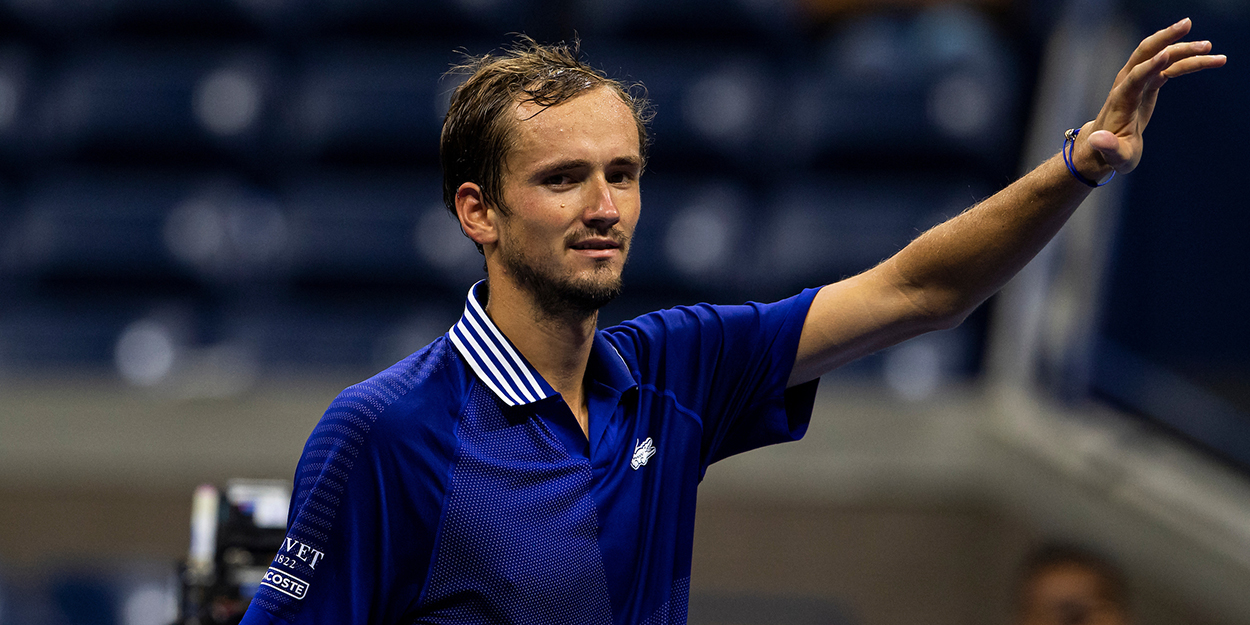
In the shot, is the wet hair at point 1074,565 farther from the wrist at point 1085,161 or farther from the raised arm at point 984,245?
the wrist at point 1085,161

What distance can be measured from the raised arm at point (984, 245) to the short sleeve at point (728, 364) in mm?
36

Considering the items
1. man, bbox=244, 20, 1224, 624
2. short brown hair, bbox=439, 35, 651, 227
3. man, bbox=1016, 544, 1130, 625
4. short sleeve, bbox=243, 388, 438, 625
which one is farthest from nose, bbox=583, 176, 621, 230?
man, bbox=1016, 544, 1130, 625

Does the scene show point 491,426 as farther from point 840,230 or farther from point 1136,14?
point 840,230

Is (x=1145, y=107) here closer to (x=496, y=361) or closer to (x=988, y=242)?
(x=988, y=242)

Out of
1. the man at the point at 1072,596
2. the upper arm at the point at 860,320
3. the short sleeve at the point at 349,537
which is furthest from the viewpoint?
the man at the point at 1072,596

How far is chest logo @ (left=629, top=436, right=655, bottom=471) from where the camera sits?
167 centimetres

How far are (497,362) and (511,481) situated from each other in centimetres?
16

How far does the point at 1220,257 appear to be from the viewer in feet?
13.2

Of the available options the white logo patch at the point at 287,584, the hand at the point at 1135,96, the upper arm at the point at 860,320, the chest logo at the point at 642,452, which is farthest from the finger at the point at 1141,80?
the white logo patch at the point at 287,584

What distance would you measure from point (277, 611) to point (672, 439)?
0.56 meters

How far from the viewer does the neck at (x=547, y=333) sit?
5.41 feet

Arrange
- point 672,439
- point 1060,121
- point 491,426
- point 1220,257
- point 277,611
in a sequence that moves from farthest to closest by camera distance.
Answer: point 1060,121 < point 1220,257 < point 672,439 < point 491,426 < point 277,611

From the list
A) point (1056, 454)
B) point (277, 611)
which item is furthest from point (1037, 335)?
point (277, 611)

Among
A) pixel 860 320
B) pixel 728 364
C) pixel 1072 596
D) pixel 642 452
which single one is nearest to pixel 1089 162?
pixel 860 320
